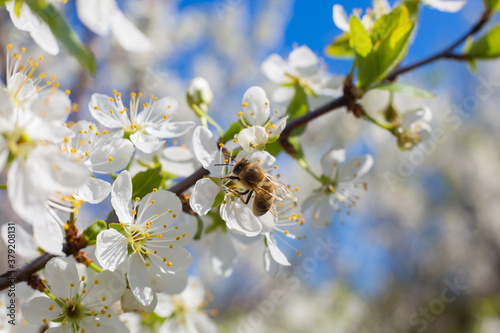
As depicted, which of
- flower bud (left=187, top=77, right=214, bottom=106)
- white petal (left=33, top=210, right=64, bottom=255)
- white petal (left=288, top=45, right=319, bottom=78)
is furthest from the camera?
white petal (left=288, top=45, right=319, bottom=78)

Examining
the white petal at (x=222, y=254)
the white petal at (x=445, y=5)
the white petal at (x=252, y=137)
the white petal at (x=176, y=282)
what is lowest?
the white petal at (x=222, y=254)

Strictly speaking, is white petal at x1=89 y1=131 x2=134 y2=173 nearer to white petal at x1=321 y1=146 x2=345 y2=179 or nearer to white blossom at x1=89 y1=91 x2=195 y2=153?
white blossom at x1=89 y1=91 x2=195 y2=153

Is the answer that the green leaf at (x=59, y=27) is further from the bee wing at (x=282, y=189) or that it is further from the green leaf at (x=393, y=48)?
the green leaf at (x=393, y=48)

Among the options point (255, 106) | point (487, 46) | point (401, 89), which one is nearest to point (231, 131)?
point (255, 106)

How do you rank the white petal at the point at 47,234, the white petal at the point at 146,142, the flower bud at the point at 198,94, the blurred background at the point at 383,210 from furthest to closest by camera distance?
the blurred background at the point at 383,210 → the flower bud at the point at 198,94 → the white petal at the point at 146,142 → the white petal at the point at 47,234

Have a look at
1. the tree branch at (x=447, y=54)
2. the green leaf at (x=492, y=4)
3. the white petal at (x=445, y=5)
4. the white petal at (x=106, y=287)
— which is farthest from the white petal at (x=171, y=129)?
the green leaf at (x=492, y=4)

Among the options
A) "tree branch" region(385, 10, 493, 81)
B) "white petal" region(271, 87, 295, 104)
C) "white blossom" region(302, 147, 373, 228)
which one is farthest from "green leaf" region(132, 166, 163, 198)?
"tree branch" region(385, 10, 493, 81)

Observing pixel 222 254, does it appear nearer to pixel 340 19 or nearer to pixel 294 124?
pixel 294 124
